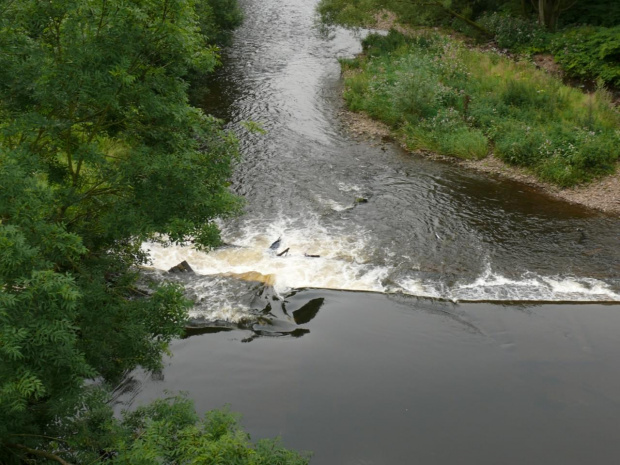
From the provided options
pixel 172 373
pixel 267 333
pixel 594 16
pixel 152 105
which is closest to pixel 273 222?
pixel 267 333

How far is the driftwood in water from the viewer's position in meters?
15.0

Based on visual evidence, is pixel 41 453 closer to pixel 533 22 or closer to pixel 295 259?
pixel 295 259

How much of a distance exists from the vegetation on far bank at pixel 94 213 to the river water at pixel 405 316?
277 centimetres

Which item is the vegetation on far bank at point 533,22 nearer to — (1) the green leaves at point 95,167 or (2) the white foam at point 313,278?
(2) the white foam at point 313,278

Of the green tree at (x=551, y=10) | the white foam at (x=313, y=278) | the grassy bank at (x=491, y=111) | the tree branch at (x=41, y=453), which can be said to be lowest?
the white foam at (x=313, y=278)

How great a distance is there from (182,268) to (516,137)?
44.0ft

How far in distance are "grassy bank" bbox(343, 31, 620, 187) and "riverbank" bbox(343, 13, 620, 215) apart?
4cm

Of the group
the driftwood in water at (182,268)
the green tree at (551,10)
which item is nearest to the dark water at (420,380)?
the driftwood in water at (182,268)

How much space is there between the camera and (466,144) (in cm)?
2161

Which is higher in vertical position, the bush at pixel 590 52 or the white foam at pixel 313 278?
the bush at pixel 590 52

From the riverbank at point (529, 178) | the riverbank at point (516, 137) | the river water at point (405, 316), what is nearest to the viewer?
the river water at point (405, 316)

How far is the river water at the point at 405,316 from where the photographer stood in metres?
10.9

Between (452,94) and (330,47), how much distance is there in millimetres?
12375

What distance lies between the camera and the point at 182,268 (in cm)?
1506
